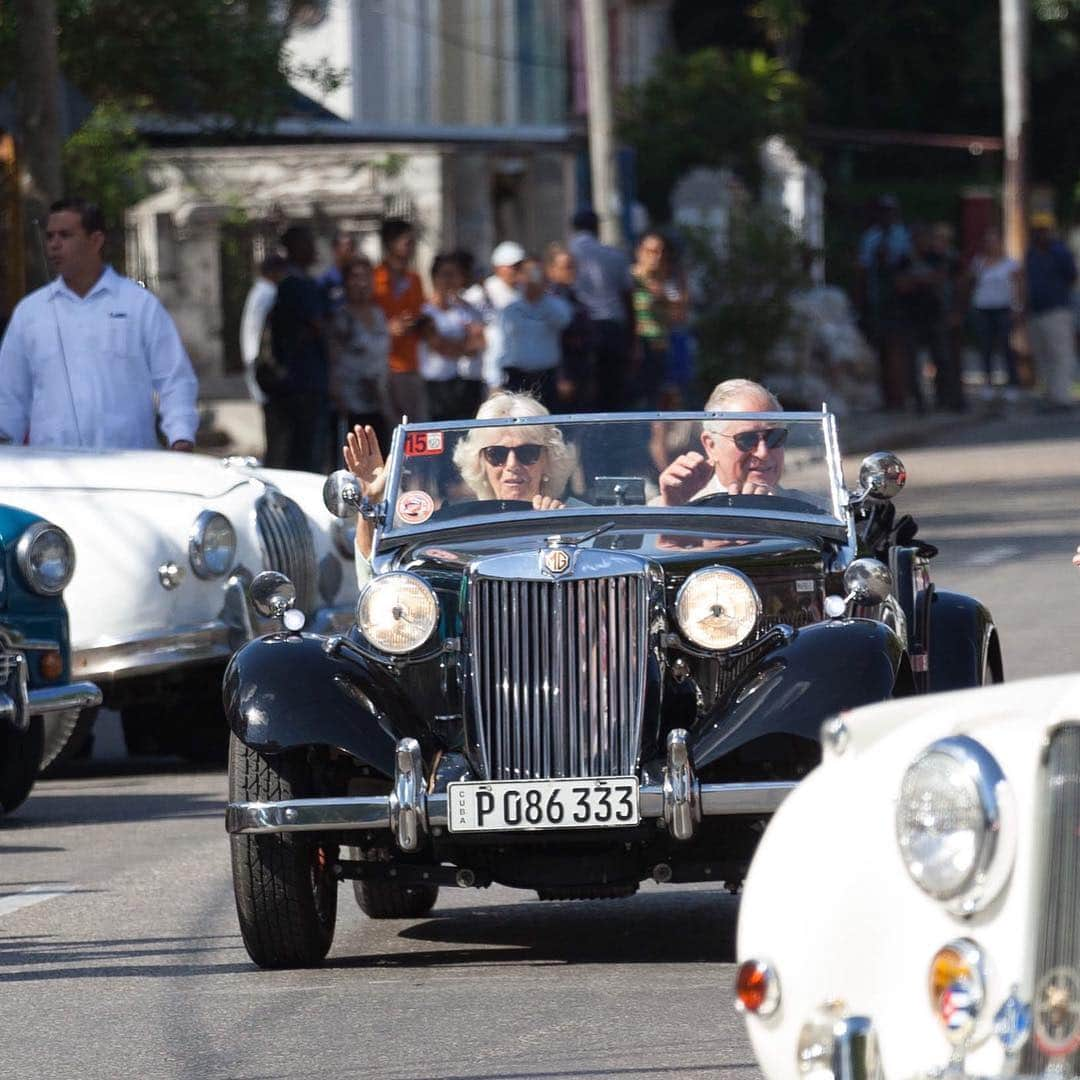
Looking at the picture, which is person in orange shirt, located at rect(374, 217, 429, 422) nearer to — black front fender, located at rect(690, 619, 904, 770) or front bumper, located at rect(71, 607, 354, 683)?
front bumper, located at rect(71, 607, 354, 683)

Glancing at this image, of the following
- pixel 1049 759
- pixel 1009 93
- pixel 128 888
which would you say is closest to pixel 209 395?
pixel 1009 93

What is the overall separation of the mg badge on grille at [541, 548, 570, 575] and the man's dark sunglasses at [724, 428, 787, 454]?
4.33 feet

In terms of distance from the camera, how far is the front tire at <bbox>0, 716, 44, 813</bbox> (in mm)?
9758

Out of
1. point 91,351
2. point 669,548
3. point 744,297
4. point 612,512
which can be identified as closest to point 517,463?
point 612,512

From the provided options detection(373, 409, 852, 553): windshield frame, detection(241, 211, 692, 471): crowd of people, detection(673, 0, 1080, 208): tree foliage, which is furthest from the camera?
detection(673, 0, 1080, 208): tree foliage

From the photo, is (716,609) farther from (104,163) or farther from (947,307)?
(947,307)

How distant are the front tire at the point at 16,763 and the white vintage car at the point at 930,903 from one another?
5.60 metres

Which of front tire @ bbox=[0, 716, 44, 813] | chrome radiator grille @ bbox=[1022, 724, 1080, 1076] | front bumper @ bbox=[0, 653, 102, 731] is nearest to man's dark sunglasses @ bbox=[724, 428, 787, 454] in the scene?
front bumper @ bbox=[0, 653, 102, 731]

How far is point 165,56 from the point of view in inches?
771

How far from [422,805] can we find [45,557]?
333cm

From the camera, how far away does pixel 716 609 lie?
7133 millimetres

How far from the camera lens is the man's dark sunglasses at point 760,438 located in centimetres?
816

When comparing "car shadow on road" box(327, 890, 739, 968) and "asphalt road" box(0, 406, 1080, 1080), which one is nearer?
"asphalt road" box(0, 406, 1080, 1080)

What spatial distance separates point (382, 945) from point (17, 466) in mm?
3790
